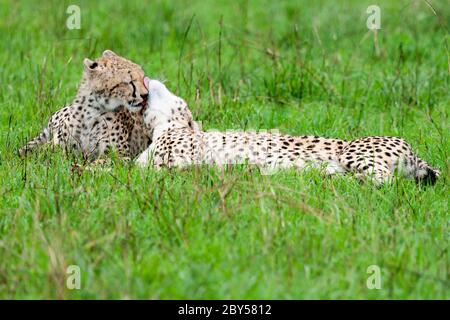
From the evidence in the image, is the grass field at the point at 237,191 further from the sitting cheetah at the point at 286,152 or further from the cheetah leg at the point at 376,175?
the sitting cheetah at the point at 286,152

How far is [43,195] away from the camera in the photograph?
5352 mm

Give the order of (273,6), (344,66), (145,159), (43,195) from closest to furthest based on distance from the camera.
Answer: (43,195) → (145,159) → (344,66) → (273,6)

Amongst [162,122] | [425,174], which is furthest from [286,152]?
[162,122]

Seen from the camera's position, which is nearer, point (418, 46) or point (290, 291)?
point (290, 291)

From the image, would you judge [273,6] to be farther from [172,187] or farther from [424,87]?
[172,187]

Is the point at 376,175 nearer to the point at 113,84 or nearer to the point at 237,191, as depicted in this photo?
the point at 237,191

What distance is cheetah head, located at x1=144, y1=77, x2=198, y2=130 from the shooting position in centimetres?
718

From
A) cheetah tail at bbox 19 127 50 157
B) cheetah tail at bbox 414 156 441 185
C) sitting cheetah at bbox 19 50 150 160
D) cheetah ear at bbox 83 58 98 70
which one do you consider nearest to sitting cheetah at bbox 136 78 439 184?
cheetah tail at bbox 414 156 441 185

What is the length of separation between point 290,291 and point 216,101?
3443 millimetres

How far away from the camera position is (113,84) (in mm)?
7086

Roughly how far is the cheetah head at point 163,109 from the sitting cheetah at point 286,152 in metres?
0.03

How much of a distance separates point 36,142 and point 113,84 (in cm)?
64
